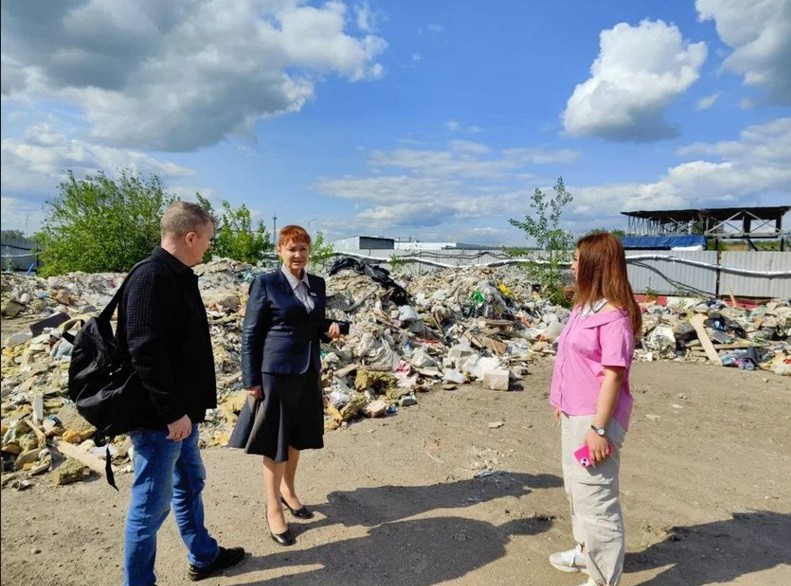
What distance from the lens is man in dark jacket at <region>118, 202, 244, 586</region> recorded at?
2.38 meters

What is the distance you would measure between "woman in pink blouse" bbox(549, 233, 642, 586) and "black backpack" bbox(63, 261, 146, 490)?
2.09m

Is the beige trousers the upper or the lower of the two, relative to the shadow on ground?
upper

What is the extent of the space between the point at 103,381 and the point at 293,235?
1.40 meters

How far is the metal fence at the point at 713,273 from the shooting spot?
15.4 m

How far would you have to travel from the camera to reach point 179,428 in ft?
8.08

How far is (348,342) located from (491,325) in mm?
A: 3510

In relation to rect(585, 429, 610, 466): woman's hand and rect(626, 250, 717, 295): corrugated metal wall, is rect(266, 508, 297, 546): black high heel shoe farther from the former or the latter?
rect(626, 250, 717, 295): corrugated metal wall

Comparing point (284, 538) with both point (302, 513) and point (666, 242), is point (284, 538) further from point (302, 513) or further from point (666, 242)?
point (666, 242)

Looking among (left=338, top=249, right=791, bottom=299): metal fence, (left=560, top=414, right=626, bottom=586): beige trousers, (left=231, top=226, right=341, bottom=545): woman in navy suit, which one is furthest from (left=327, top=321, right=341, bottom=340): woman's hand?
(left=338, top=249, right=791, bottom=299): metal fence

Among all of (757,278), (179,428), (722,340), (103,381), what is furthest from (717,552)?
(757,278)

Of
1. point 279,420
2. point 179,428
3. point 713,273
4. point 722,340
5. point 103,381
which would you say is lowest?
point 722,340

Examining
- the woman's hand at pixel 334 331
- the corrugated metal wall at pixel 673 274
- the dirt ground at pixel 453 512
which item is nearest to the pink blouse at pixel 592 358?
the dirt ground at pixel 453 512

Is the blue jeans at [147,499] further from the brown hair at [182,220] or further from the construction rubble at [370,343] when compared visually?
the construction rubble at [370,343]

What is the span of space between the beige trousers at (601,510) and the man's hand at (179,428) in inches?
74.0
